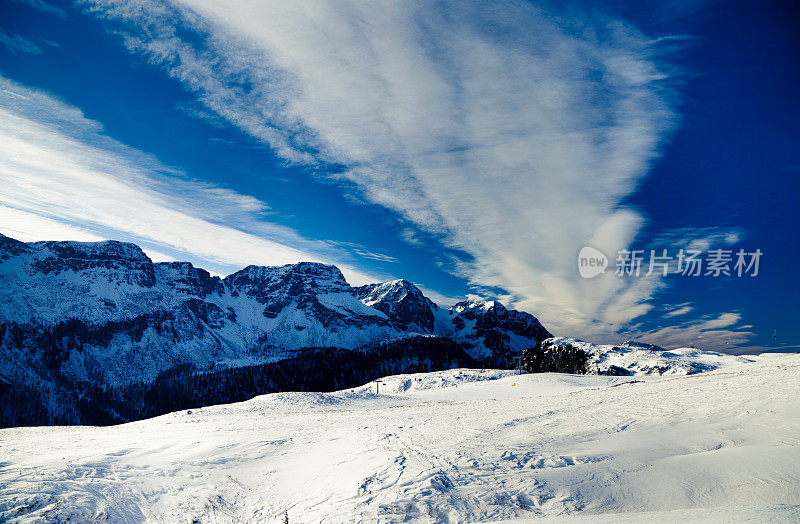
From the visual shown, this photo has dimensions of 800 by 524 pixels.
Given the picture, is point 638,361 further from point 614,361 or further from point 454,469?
point 454,469

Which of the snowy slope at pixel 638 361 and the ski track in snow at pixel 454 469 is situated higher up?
the snowy slope at pixel 638 361

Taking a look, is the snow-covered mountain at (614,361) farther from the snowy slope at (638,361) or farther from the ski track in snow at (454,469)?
the ski track in snow at (454,469)

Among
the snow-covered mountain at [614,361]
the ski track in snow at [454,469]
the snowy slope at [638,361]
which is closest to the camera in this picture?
the ski track in snow at [454,469]

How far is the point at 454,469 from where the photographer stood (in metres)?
11.4

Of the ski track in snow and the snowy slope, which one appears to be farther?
the snowy slope

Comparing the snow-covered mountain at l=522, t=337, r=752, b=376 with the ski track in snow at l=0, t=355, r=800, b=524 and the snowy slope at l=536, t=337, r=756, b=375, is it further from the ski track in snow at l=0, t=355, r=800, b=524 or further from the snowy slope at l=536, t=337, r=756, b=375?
the ski track in snow at l=0, t=355, r=800, b=524

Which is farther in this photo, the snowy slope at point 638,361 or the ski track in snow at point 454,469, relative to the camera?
the snowy slope at point 638,361

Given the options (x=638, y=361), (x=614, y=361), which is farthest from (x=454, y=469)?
(x=614, y=361)

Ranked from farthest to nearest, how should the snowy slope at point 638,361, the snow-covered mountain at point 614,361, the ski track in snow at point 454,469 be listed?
the snowy slope at point 638,361
the snow-covered mountain at point 614,361
the ski track in snow at point 454,469

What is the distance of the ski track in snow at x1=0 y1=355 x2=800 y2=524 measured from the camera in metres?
9.16

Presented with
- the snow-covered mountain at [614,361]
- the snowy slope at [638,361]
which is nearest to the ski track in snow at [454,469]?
the snow-covered mountain at [614,361]

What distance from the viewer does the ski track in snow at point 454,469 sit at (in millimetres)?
9164

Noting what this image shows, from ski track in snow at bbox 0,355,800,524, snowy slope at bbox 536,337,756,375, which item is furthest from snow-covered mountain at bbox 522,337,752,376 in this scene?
ski track in snow at bbox 0,355,800,524

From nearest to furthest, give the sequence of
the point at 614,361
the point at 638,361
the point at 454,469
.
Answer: the point at 454,469, the point at 638,361, the point at 614,361
